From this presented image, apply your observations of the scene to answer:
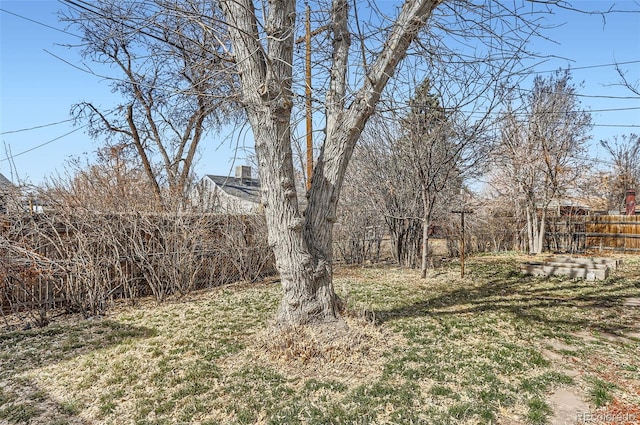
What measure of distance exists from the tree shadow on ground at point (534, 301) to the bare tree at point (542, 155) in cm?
484

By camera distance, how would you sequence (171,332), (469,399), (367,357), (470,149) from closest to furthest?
(469,399) → (367,357) → (171,332) → (470,149)

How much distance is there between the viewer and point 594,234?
38.4 ft

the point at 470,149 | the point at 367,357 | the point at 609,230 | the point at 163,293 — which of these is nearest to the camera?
the point at 367,357

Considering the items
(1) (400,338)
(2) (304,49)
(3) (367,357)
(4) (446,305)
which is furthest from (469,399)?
(2) (304,49)

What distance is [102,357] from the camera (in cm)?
337

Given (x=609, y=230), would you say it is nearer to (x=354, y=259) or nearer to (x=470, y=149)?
(x=470, y=149)

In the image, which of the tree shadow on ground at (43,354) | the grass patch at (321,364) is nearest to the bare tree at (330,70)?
the grass patch at (321,364)

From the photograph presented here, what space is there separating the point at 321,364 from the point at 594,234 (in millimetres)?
12381

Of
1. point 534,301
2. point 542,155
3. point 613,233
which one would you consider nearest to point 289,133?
point 534,301

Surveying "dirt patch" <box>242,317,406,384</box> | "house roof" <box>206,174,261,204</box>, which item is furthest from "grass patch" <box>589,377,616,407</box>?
"house roof" <box>206,174,261,204</box>

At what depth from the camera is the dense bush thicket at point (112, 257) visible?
4648 millimetres

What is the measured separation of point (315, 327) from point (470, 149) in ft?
19.2

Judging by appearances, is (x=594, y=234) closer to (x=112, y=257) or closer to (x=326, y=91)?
(x=326, y=91)

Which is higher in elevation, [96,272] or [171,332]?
[96,272]
